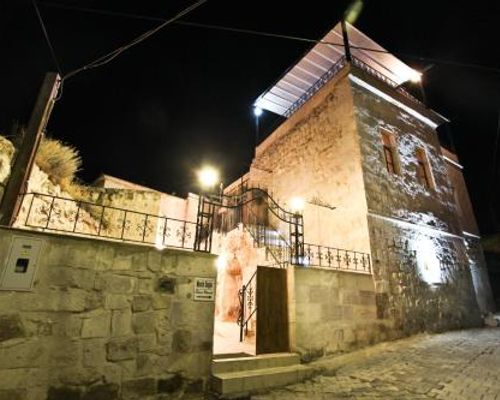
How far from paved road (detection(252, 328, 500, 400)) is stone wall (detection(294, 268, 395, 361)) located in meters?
0.27

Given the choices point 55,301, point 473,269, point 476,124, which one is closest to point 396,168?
point 473,269

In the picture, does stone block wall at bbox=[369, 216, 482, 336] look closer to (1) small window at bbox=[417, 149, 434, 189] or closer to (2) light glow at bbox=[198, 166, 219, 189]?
(1) small window at bbox=[417, 149, 434, 189]

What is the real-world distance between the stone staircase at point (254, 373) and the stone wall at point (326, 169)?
3.93m

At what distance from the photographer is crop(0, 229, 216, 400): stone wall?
10.4 ft

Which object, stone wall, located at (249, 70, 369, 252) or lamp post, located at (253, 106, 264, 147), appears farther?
lamp post, located at (253, 106, 264, 147)

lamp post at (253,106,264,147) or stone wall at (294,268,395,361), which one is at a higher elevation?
lamp post at (253,106,264,147)

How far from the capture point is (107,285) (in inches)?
148

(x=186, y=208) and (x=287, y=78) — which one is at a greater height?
(x=287, y=78)

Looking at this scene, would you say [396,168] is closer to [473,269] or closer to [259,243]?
[259,243]

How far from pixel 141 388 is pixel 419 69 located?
576 inches

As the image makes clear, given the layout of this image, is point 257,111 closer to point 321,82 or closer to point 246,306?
point 321,82

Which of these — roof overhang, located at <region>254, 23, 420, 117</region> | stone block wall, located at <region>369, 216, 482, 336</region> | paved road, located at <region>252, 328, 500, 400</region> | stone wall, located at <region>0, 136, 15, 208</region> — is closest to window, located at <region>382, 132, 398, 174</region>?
stone block wall, located at <region>369, 216, 482, 336</region>

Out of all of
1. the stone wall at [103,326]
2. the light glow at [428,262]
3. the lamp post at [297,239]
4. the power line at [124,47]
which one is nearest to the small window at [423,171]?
the light glow at [428,262]

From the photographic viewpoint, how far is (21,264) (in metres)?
3.31
